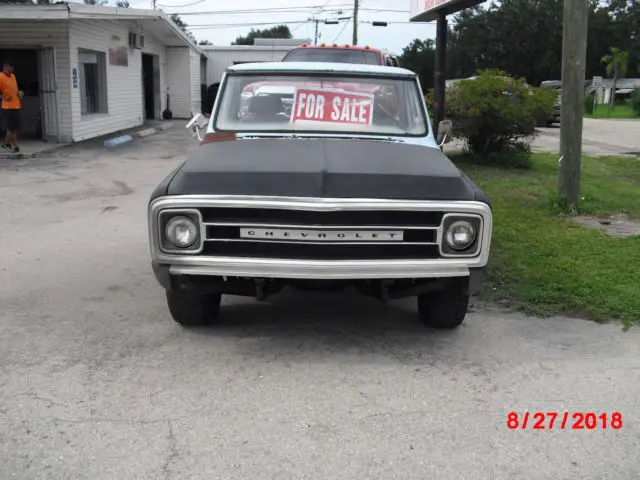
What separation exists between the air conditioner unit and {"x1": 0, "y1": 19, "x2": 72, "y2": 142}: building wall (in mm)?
5585

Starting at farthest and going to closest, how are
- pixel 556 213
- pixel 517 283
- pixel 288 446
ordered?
pixel 556 213
pixel 517 283
pixel 288 446

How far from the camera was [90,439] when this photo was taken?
3.31 meters

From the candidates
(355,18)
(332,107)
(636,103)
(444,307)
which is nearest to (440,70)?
(332,107)

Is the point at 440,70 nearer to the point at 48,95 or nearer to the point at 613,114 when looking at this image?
the point at 48,95

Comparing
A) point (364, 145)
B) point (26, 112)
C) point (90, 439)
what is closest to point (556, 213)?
point (364, 145)

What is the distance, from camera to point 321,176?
Result: 4125 millimetres

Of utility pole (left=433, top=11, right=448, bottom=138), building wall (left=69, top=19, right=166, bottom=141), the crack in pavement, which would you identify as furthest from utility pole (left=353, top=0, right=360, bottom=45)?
the crack in pavement

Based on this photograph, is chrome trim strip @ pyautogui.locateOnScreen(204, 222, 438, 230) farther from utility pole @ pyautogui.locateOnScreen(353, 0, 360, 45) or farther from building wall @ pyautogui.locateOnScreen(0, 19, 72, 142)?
utility pole @ pyautogui.locateOnScreen(353, 0, 360, 45)

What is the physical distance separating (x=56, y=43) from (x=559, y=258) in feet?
45.8

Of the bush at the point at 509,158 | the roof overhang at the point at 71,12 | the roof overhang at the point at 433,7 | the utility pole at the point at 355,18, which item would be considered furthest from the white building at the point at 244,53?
the utility pole at the point at 355,18

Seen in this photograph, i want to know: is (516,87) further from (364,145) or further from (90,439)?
(90,439)

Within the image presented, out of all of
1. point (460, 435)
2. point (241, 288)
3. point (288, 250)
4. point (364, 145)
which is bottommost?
point (460, 435)

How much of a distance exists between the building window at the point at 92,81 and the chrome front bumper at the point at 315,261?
14.9 m

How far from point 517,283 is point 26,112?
54.5 feet
